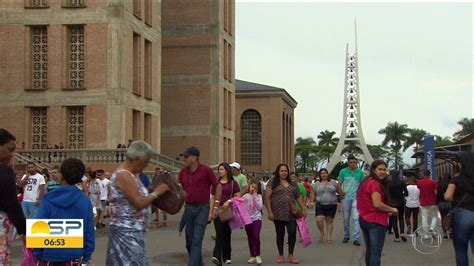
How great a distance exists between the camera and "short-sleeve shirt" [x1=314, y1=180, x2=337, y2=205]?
16.3 meters

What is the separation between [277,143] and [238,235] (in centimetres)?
6286

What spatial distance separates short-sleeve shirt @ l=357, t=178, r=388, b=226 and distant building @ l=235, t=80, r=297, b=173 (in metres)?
71.5

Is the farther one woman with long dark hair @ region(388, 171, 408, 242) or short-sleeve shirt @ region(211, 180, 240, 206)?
woman with long dark hair @ region(388, 171, 408, 242)

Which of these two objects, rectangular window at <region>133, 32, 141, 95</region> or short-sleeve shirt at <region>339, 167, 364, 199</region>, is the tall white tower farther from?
short-sleeve shirt at <region>339, 167, 364, 199</region>

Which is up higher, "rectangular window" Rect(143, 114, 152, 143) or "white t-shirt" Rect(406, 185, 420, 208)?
"rectangular window" Rect(143, 114, 152, 143)


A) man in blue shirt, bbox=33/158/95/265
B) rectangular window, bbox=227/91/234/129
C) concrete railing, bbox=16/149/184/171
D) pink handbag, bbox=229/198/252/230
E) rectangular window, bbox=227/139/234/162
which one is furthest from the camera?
rectangular window, bbox=227/139/234/162

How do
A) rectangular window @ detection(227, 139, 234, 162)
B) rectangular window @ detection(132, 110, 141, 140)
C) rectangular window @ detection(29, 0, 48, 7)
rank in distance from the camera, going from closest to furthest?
1. rectangular window @ detection(29, 0, 48, 7)
2. rectangular window @ detection(132, 110, 141, 140)
3. rectangular window @ detection(227, 139, 234, 162)

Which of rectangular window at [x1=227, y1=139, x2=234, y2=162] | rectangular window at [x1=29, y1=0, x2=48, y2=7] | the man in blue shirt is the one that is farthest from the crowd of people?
rectangular window at [x1=227, y1=139, x2=234, y2=162]

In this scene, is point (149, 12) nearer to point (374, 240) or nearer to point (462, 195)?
point (374, 240)

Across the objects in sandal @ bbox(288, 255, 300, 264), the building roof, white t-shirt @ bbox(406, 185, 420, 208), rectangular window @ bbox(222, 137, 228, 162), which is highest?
the building roof

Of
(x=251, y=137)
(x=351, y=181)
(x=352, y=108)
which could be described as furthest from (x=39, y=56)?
(x=352, y=108)

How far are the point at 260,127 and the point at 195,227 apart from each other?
239ft

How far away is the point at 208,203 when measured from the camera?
10469mm

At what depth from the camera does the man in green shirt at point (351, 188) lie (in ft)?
51.0
